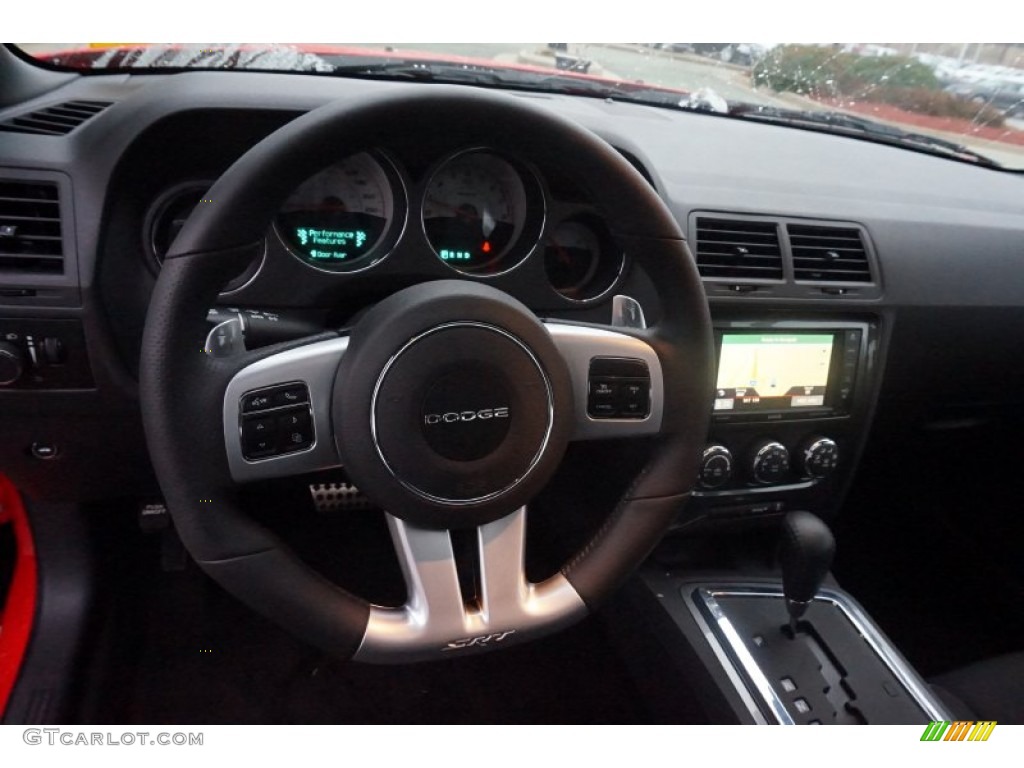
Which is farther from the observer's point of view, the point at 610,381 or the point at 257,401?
the point at 610,381

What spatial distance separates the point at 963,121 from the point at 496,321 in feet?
4.54

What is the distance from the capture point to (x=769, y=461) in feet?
4.84

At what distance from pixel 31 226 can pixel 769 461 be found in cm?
128

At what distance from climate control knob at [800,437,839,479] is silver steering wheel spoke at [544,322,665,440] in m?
0.64

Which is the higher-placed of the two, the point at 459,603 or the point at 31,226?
the point at 31,226

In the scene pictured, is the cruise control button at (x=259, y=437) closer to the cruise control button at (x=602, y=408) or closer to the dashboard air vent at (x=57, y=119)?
the cruise control button at (x=602, y=408)

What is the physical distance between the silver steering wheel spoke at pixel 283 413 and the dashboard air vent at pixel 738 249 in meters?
0.70

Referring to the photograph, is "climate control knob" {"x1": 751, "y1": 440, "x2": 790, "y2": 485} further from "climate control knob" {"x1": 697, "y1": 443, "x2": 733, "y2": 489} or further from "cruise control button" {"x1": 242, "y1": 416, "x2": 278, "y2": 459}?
"cruise control button" {"x1": 242, "y1": 416, "x2": 278, "y2": 459}

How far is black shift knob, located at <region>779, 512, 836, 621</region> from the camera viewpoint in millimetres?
1331

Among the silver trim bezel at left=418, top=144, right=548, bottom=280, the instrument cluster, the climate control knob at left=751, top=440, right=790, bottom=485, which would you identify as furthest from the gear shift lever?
the silver trim bezel at left=418, top=144, right=548, bottom=280

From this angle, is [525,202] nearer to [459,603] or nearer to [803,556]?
[459,603]

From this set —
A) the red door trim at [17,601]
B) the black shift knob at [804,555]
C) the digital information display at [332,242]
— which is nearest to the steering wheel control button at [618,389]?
the digital information display at [332,242]

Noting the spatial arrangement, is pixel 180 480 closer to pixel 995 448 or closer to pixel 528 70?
pixel 528 70
